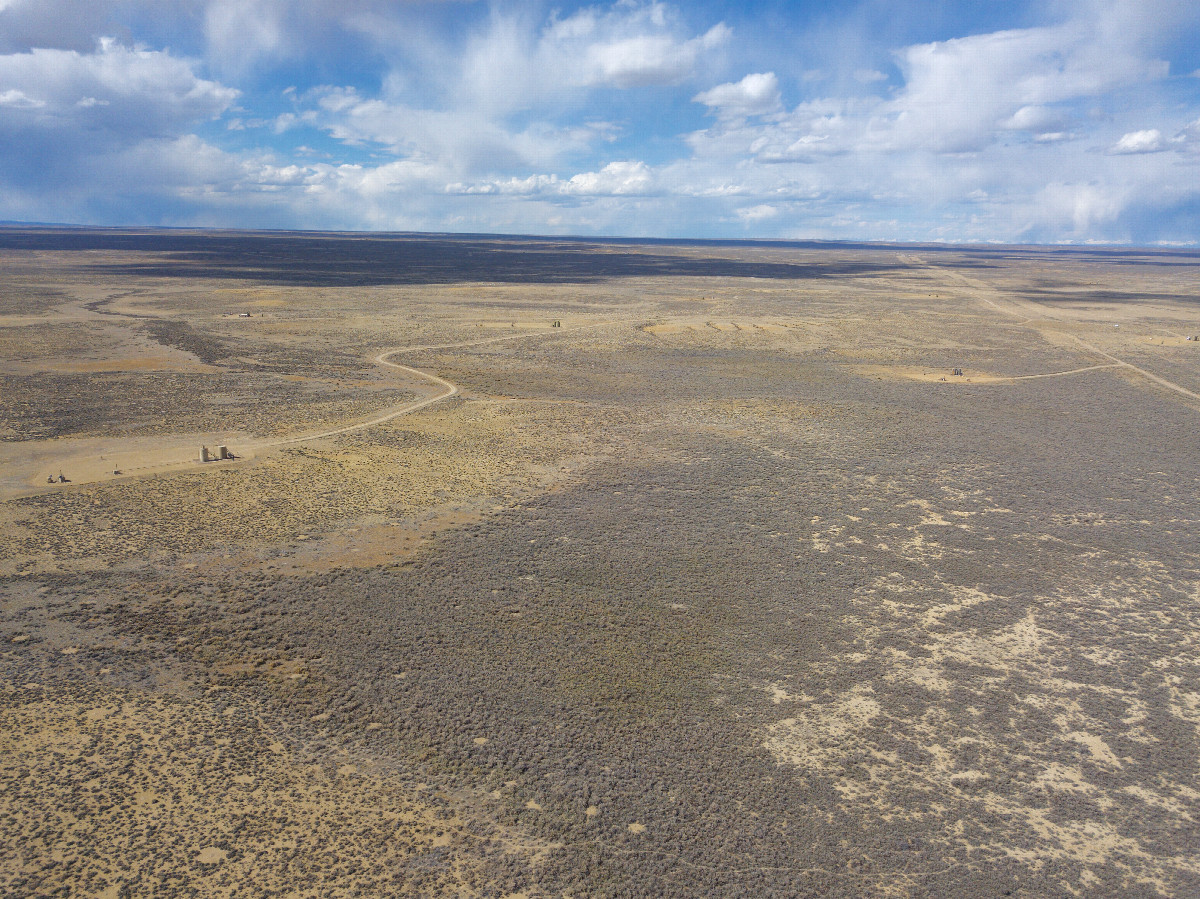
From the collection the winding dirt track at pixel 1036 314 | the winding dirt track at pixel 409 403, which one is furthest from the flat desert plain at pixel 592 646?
the winding dirt track at pixel 1036 314

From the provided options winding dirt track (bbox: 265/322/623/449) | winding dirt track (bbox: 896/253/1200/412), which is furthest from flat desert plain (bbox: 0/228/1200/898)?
winding dirt track (bbox: 896/253/1200/412)

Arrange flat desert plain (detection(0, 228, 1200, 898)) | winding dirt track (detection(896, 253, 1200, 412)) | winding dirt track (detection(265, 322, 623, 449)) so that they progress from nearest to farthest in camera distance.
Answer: flat desert plain (detection(0, 228, 1200, 898)) → winding dirt track (detection(265, 322, 623, 449)) → winding dirt track (detection(896, 253, 1200, 412))

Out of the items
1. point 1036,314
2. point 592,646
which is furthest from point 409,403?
point 1036,314

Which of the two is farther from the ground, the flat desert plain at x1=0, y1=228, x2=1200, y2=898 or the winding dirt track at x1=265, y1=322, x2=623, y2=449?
the winding dirt track at x1=265, y1=322, x2=623, y2=449

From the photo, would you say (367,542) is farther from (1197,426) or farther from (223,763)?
(1197,426)

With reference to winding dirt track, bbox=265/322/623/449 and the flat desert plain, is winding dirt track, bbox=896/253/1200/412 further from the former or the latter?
winding dirt track, bbox=265/322/623/449

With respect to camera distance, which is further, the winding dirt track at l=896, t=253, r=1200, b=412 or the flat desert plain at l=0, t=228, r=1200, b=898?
the winding dirt track at l=896, t=253, r=1200, b=412

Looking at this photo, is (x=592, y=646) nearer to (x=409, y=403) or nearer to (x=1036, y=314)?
(x=409, y=403)

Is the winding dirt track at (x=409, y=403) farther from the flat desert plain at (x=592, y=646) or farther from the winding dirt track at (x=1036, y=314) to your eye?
the winding dirt track at (x=1036, y=314)

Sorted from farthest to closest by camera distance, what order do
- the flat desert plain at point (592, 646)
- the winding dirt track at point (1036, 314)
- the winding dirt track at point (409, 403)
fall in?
1. the winding dirt track at point (1036, 314)
2. the winding dirt track at point (409, 403)
3. the flat desert plain at point (592, 646)
